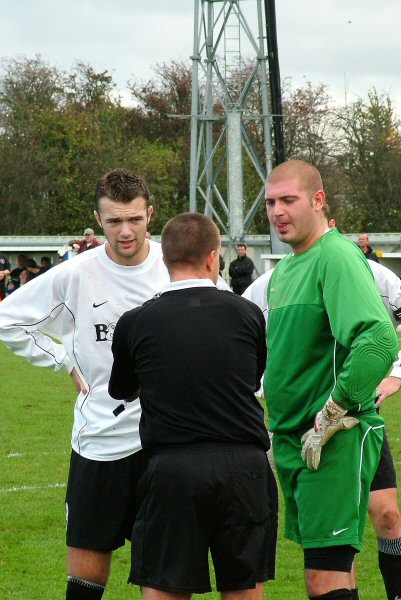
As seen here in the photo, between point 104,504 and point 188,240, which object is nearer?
point 188,240

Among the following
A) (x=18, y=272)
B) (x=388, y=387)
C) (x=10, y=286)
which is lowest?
(x=10, y=286)

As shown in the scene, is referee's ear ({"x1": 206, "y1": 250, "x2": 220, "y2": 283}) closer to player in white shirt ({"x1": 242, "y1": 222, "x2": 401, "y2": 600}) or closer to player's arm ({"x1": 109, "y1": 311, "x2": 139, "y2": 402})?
player's arm ({"x1": 109, "y1": 311, "x2": 139, "y2": 402})

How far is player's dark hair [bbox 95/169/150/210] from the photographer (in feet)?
15.7

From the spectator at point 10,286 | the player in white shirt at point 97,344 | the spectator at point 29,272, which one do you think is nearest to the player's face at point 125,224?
the player in white shirt at point 97,344

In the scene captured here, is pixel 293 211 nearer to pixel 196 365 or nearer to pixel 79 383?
pixel 196 365

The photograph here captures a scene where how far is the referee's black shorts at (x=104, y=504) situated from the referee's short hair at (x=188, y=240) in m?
1.24

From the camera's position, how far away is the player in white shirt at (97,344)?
468 centimetres

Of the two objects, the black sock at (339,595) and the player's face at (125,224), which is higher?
the player's face at (125,224)

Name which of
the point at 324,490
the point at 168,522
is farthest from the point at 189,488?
the point at 324,490

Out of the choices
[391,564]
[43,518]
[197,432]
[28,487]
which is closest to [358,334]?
[197,432]

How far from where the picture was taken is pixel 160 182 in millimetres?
53219

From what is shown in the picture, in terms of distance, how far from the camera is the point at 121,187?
15.7ft

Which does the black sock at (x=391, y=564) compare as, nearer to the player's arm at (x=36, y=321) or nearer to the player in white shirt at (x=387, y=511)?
the player in white shirt at (x=387, y=511)

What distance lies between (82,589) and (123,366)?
1.31 meters
